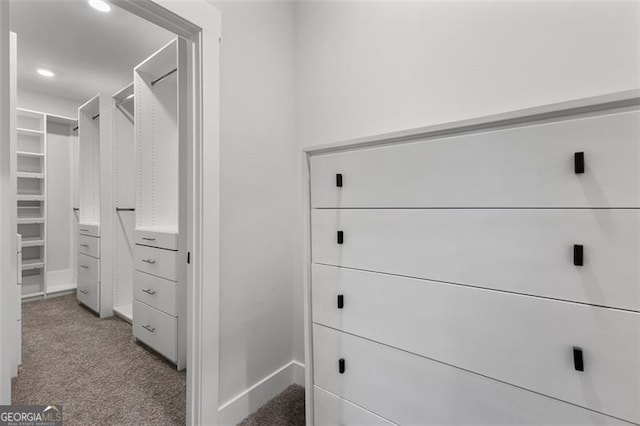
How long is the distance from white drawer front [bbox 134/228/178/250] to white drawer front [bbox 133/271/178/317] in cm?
25

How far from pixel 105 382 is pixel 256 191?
1582 millimetres

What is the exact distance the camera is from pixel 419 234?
3.22ft

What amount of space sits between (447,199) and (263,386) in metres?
1.44

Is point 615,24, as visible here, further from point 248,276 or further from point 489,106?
point 248,276

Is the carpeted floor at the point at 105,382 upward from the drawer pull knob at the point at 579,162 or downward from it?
downward

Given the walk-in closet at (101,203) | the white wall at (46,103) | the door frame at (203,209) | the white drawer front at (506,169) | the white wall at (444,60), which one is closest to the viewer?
the white drawer front at (506,169)

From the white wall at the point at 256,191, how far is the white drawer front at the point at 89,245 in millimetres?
2355

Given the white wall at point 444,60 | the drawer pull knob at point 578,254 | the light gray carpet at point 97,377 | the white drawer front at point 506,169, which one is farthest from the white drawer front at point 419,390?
the light gray carpet at point 97,377

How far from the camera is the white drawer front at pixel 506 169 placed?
69 centimetres

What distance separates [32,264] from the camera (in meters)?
3.54

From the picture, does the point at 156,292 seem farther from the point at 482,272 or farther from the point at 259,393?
the point at 482,272

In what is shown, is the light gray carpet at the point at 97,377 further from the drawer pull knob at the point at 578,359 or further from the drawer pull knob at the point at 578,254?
the drawer pull knob at the point at 578,254

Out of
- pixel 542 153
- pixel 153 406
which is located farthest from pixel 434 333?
→ pixel 153 406

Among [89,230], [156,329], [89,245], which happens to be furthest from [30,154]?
[156,329]
